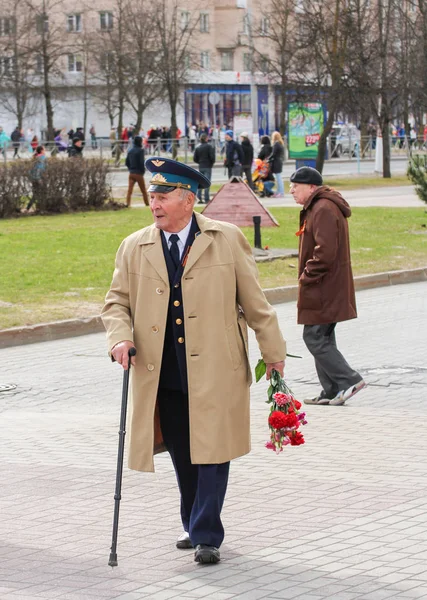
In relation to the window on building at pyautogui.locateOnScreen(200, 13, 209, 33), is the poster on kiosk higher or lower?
lower

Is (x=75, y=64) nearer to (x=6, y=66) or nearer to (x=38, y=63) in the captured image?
(x=38, y=63)

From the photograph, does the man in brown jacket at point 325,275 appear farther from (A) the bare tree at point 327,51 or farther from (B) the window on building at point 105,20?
(B) the window on building at point 105,20

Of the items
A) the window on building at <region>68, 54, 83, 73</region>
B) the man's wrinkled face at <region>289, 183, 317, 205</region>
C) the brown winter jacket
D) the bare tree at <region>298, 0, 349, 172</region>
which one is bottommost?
the brown winter jacket

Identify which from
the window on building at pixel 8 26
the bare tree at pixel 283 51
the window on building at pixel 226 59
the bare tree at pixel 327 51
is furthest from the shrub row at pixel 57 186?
the window on building at pixel 226 59

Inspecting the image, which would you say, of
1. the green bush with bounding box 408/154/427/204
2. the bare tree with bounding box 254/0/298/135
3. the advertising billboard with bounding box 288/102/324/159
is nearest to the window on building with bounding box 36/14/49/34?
the bare tree with bounding box 254/0/298/135

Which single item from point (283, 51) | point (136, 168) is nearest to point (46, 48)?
→ point (283, 51)

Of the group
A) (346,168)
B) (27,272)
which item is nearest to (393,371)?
(27,272)

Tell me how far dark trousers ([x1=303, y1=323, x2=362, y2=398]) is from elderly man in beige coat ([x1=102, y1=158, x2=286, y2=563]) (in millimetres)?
3752

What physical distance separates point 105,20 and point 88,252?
2288 inches

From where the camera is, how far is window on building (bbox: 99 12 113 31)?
67481 mm

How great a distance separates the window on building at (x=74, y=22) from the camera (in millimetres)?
73500

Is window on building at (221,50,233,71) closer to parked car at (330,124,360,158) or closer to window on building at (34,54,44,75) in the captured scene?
window on building at (34,54,44,75)

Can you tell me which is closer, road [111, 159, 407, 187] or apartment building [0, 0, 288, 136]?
road [111, 159, 407, 187]

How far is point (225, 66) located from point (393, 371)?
80036mm
